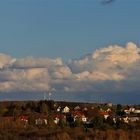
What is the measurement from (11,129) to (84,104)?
69856 millimetres

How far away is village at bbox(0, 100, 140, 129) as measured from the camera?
8731 centimetres

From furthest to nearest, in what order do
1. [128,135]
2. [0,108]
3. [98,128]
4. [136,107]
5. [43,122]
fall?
[136,107], [0,108], [43,122], [98,128], [128,135]

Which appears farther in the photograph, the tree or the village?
the tree

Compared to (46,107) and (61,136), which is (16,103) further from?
(61,136)

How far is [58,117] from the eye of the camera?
97.9 meters

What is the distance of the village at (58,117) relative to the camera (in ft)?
286

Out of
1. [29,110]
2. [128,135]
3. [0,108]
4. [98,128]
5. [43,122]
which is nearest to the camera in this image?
[128,135]

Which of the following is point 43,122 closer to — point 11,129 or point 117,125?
point 11,129

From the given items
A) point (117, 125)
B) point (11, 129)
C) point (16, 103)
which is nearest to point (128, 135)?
point (117, 125)

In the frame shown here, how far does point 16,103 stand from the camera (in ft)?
462

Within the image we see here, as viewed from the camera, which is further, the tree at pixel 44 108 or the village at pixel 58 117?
the tree at pixel 44 108

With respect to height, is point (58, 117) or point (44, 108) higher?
point (44, 108)

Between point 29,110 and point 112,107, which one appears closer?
point 29,110

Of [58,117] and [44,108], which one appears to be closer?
[58,117]
